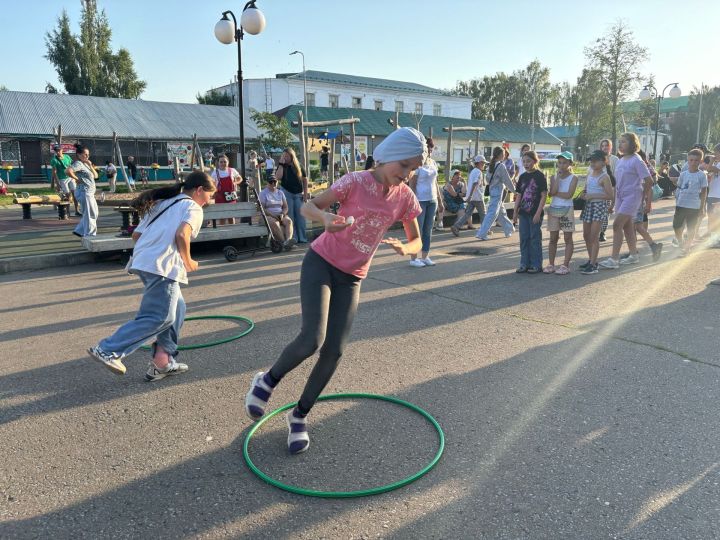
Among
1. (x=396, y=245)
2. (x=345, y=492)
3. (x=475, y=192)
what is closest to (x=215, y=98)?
(x=475, y=192)

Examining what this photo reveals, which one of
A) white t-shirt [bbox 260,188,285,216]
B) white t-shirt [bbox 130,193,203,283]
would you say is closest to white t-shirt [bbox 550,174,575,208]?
white t-shirt [bbox 260,188,285,216]

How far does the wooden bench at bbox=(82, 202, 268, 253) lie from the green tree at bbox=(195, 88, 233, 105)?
57.2 meters

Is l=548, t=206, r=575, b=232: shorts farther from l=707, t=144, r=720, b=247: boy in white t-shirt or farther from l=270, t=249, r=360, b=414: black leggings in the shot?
l=270, t=249, r=360, b=414: black leggings

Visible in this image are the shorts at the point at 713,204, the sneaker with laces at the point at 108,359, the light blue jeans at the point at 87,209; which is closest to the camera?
the sneaker with laces at the point at 108,359

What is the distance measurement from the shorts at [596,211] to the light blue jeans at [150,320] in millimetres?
6745

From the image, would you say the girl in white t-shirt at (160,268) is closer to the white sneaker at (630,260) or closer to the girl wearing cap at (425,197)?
the girl wearing cap at (425,197)

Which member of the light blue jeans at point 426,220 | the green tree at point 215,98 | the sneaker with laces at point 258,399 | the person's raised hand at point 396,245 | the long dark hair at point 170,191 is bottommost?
the sneaker with laces at point 258,399

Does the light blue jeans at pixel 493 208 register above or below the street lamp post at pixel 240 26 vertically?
below

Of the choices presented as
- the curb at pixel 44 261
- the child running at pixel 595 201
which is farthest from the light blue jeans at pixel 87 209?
the child running at pixel 595 201

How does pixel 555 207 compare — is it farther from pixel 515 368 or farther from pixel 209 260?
pixel 209 260

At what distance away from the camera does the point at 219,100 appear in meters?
64.9

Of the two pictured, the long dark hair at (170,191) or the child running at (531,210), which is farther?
the child running at (531,210)

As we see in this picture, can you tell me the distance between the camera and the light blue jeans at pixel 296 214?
11805 mm

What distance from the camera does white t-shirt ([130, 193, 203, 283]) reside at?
4.34 meters
